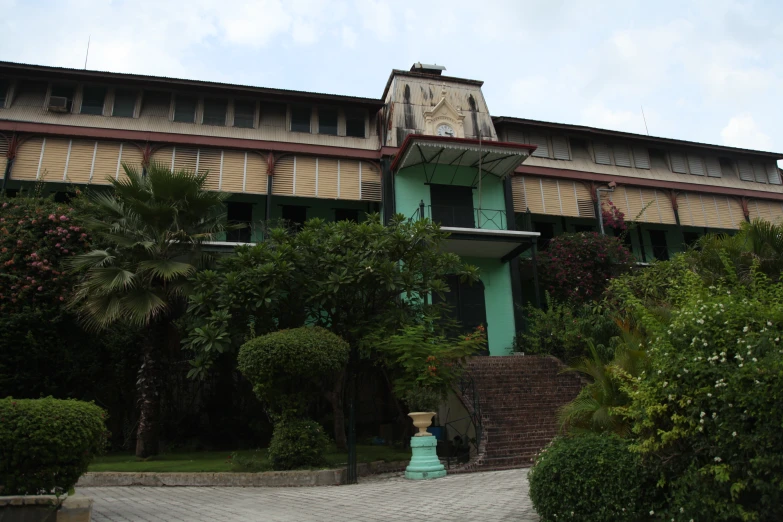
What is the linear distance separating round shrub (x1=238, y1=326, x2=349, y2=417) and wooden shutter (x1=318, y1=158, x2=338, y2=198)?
8.55 m

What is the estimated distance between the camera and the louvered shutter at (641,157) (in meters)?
22.5

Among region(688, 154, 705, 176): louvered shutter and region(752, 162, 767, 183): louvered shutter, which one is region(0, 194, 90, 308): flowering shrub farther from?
region(752, 162, 767, 183): louvered shutter

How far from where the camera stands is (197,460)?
37.0 feet

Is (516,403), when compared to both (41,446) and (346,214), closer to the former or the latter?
(346,214)

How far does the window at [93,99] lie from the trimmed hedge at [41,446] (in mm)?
15382

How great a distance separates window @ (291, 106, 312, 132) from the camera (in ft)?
64.2

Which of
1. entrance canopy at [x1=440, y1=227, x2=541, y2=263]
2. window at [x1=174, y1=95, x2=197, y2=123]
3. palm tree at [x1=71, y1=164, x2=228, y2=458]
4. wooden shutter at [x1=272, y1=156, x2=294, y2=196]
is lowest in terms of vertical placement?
palm tree at [x1=71, y1=164, x2=228, y2=458]

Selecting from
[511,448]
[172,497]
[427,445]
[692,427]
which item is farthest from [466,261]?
[692,427]

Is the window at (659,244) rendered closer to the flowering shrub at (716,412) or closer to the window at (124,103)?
the flowering shrub at (716,412)

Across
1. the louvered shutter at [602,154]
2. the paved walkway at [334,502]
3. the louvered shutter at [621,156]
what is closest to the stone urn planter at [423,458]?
the paved walkway at [334,502]

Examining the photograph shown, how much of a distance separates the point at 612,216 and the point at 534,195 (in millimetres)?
3017

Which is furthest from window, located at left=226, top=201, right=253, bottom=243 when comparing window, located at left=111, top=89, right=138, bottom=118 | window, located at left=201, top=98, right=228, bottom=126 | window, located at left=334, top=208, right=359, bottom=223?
window, located at left=111, top=89, right=138, bottom=118

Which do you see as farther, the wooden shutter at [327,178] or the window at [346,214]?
the window at [346,214]

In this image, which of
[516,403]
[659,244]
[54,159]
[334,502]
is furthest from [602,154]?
[54,159]
